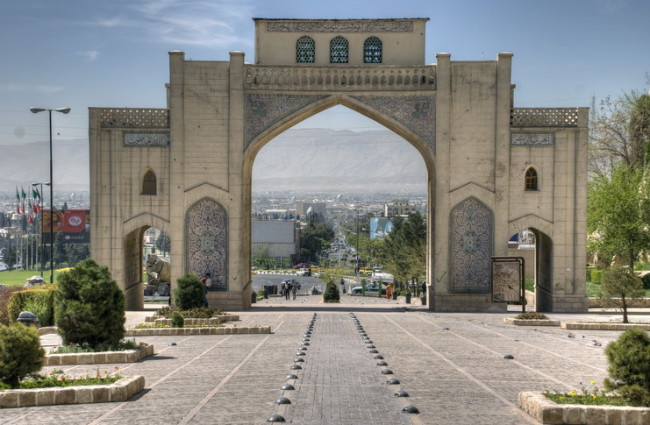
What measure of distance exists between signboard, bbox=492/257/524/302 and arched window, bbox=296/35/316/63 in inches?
342

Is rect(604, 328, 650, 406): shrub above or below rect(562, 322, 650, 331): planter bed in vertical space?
above

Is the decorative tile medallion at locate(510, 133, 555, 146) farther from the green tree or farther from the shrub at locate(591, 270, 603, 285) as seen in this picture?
the shrub at locate(591, 270, 603, 285)

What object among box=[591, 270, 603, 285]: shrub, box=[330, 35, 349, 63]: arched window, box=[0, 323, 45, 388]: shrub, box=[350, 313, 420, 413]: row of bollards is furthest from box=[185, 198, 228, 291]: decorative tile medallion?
box=[591, 270, 603, 285]: shrub

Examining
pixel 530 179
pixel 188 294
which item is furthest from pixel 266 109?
pixel 530 179

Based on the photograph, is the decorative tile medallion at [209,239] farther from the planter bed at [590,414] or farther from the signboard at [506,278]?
the planter bed at [590,414]

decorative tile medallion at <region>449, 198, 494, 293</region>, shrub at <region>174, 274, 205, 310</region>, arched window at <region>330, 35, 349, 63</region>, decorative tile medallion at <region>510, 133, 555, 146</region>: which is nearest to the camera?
shrub at <region>174, 274, 205, 310</region>

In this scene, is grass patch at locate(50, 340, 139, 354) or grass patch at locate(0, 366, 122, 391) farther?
grass patch at locate(50, 340, 139, 354)

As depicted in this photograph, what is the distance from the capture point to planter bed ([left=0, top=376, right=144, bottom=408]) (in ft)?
30.9

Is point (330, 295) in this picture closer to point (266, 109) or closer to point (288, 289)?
point (288, 289)

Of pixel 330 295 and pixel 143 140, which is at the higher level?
pixel 143 140

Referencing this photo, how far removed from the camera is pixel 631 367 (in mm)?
8695

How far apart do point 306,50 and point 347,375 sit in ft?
56.7

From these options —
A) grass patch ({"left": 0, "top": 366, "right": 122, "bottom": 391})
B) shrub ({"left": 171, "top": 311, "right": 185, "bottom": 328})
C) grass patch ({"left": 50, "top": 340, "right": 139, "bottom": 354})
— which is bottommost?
shrub ({"left": 171, "top": 311, "right": 185, "bottom": 328})

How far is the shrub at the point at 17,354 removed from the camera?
9.62 meters
